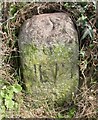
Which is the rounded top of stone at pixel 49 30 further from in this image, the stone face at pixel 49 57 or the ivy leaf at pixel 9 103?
the ivy leaf at pixel 9 103

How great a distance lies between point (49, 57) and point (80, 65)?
29 cm

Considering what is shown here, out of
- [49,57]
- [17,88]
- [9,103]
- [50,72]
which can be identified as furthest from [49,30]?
[9,103]

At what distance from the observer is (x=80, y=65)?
3.38 meters

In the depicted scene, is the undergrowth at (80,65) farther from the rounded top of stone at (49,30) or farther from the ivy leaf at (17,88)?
the rounded top of stone at (49,30)

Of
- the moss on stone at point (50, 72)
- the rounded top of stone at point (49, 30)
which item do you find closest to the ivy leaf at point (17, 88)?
the moss on stone at point (50, 72)

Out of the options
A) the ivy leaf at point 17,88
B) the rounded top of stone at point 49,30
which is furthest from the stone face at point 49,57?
the ivy leaf at point 17,88

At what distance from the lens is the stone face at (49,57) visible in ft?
10.7

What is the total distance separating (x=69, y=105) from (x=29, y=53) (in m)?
0.57

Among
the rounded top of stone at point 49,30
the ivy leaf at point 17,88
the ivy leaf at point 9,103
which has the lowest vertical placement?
the ivy leaf at point 9,103

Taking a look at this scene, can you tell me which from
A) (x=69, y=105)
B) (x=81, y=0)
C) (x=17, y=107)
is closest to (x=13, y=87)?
(x=17, y=107)

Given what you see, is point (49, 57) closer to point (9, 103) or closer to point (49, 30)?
point (49, 30)

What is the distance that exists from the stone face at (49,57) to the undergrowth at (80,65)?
76mm

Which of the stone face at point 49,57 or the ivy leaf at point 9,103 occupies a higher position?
the stone face at point 49,57

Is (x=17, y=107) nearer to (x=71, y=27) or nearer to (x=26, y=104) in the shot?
(x=26, y=104)
